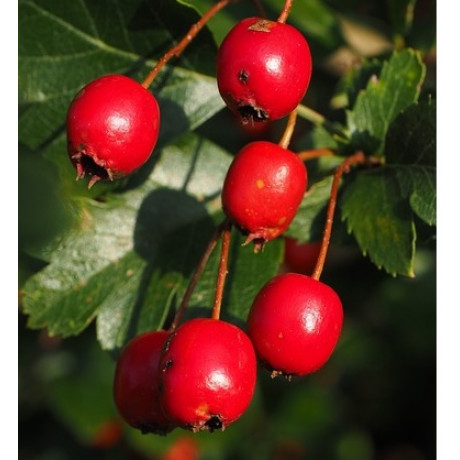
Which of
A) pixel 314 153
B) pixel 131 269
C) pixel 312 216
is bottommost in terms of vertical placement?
pixel 131 269

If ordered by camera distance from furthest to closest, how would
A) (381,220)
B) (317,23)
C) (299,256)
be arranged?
1. (299,256)
2. (317,23)
3. (381,220)

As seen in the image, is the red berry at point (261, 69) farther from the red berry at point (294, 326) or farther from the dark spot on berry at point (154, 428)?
the dark spot on berry at point (154, 428)

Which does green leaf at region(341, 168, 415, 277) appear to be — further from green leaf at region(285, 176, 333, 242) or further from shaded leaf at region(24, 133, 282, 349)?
shaded leaf at region(24, 133, 282, 349)

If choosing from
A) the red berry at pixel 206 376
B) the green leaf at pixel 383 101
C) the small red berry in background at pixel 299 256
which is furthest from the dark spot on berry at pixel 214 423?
the small red berry in background at pixel 299 256

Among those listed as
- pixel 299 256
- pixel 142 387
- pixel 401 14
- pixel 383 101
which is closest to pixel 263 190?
pixel 142 387

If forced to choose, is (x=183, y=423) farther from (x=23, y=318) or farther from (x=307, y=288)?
(x=23, y=318)

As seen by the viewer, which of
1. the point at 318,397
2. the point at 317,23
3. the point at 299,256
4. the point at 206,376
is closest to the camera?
the point at 206,376

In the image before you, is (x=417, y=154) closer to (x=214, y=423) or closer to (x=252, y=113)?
(x=252, y=113)
